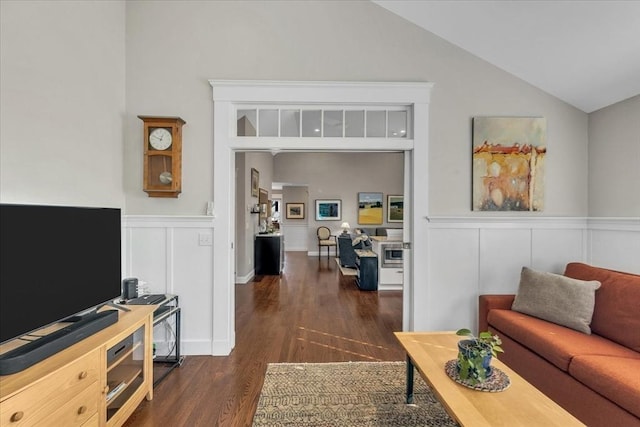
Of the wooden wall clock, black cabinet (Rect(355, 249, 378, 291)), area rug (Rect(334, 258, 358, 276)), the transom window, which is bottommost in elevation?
area rug (Rect(334, 258, 358, 276))

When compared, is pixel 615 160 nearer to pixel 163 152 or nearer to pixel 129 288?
pixel 163 152

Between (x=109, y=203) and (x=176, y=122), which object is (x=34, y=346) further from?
(x=176, y=122)

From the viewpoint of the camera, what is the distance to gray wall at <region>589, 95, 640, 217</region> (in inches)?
104

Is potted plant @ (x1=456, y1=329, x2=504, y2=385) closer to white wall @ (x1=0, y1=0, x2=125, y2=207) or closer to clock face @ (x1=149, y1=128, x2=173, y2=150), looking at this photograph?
white wall @ (x1=0, y1=0, x2=125, y2=207)

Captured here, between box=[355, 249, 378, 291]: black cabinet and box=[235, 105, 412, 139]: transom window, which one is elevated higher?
box=[235, 105, 412, 139]: transom window

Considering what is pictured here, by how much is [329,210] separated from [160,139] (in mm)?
7443

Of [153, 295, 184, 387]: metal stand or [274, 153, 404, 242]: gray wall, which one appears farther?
[274, 153, 404, 242]: gray wall

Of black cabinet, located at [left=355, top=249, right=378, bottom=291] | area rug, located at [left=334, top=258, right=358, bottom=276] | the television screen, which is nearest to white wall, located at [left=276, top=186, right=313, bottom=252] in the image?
area rug, located at [left=334, top=258, right=358, bottom=276]

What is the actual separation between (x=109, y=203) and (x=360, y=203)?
800 cm

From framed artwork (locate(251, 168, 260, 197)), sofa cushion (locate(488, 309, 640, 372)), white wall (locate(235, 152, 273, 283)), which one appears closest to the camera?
sofa cushion (locate(488, 309, 640, 372))

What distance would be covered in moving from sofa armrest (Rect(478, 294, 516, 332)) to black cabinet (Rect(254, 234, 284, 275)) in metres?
4.50

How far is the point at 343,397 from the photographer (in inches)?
86.4

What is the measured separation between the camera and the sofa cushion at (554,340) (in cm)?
193

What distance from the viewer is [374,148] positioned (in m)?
3.00
